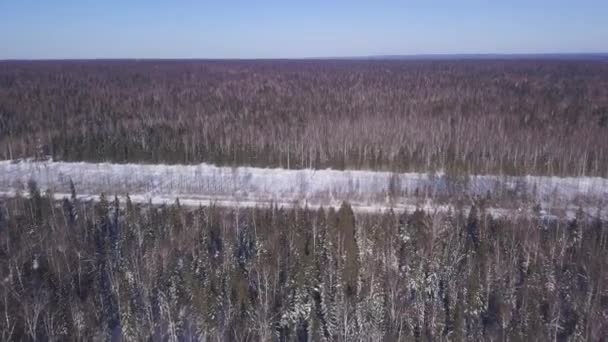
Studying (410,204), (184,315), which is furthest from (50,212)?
(410,204)

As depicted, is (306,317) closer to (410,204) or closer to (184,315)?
(184,315)

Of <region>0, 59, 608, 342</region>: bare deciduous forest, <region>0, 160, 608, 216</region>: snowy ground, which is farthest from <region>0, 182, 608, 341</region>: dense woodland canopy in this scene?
<region>0, 160, 608, 216</region>: snowy ground

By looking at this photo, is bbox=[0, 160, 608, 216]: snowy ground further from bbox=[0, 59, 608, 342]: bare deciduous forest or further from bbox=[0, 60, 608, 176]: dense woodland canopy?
bbox=[0, 60, 608, 176]: dense woodland canopy

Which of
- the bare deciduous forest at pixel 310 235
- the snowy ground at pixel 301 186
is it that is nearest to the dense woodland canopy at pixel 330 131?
the bare deciduous forest at pixel 310 235

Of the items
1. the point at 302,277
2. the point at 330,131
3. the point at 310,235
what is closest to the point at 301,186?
the point at 310,235

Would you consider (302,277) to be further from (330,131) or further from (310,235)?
(330,131)

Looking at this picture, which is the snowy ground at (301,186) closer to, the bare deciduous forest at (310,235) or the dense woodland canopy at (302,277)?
the bare deciduous forest at (310,235)
